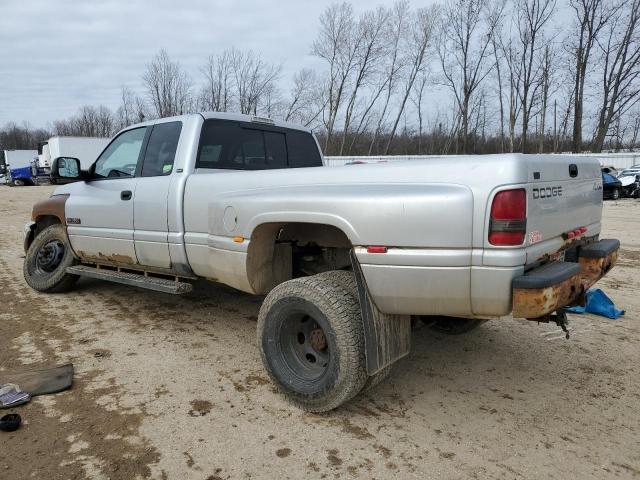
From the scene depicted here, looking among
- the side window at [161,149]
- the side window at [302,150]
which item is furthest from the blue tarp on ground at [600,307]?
the side window at [161,149]

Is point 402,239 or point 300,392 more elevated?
point 402,239

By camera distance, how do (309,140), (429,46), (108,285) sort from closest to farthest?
(309,140) < (108,285) < (429,46)

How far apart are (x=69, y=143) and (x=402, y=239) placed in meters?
32.9


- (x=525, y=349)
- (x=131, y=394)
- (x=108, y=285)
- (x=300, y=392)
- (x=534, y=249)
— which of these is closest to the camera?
(x=534, y=249)

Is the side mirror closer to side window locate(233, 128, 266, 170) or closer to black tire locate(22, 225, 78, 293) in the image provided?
black tire locate(22, 225, 78, 293)

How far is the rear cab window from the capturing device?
4.26 m

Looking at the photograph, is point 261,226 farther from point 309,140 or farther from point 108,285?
point 108,285

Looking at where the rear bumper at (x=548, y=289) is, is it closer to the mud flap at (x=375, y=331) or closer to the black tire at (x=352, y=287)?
the mud flap at (x=375, y=331)

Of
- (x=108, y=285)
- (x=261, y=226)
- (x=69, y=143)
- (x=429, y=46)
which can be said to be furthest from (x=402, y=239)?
(x=429, y=46)

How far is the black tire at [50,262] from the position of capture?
5688 millimetres

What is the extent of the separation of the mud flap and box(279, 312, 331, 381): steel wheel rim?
0.40 metres

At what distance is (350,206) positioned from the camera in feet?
9.14

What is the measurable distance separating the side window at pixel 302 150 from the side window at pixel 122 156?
143 cm

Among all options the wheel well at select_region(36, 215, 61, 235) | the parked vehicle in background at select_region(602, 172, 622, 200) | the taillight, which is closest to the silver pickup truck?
the taillight
